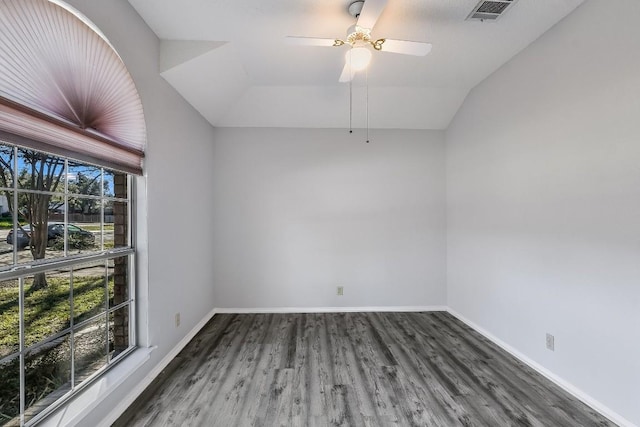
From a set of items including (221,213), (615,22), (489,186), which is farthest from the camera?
(221,213)

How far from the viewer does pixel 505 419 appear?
1782 mm

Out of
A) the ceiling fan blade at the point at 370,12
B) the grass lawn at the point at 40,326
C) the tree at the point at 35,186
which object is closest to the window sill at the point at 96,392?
the grass lawn at the point at 40,326

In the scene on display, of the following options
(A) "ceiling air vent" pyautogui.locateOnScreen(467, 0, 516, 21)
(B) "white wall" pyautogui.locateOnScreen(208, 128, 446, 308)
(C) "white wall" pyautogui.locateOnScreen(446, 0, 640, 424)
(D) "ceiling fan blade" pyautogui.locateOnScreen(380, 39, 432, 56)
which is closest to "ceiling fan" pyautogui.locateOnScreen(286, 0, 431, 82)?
(D) "ceiling fan blade" pyautogui.locateOnScreen(380, 39, 432, 56)

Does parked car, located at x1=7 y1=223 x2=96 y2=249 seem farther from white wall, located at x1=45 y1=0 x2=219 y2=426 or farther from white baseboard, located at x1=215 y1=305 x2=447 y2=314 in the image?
white baseboard, located at x1=215 y1=305 x2=447 y2=314

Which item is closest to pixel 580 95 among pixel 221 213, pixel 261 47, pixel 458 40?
pixel 458 40

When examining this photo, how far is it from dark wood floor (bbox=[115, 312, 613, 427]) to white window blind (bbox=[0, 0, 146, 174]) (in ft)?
5.64

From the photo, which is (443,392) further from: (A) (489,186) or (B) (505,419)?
(A) (489,186)

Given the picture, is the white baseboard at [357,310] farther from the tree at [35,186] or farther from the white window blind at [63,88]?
the white window blind at [63,88]

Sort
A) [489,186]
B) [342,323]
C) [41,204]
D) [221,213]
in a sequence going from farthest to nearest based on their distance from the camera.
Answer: [221,213] < [342,323] < [489,186] < [41,204]

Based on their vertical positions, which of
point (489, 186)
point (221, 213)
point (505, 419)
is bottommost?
point (505, 419)

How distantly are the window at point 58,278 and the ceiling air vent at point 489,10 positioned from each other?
9.32 feet

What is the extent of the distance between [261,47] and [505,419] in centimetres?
338

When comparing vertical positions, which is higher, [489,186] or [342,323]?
[489,186]

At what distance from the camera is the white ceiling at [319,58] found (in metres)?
2.01
